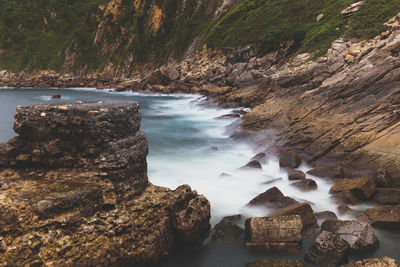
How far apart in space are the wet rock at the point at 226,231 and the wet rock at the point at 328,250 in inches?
61.9

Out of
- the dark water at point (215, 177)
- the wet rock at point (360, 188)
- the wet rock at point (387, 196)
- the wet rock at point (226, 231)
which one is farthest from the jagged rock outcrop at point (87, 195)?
the wet rock at point (387, 196)

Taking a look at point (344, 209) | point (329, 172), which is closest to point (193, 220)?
point (344, 209)

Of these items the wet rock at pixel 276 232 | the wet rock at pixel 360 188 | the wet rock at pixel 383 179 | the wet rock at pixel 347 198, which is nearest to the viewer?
the wet rock at pixel 276 232

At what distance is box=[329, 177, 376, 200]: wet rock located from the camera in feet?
27.4

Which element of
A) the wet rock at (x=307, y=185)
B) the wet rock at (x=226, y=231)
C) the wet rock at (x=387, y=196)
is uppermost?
the wet rock at (x=387, y=196)

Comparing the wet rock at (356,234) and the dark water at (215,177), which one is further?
the dark water at (215,177)

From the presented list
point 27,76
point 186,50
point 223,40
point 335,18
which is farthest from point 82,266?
point 27,76

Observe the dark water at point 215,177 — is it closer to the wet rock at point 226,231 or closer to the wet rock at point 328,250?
the wet rock at point 226,231

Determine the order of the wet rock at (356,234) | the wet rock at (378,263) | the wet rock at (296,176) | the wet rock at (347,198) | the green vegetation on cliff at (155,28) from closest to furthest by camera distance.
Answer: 1. the wet rock at (378,263)
2. the wet rock at (356,234)
3. the wet rock at (347,198)
4. the wet rock at (296,176)
5. the green vegetation on cliff at (155,28)

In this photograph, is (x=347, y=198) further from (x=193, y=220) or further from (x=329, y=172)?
(x=193, y=220)

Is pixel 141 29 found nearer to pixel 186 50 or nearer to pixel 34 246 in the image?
pixel 186 50

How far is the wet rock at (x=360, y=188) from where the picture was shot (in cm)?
835

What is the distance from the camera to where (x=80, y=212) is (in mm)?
5145

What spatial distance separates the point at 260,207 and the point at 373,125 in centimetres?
605
